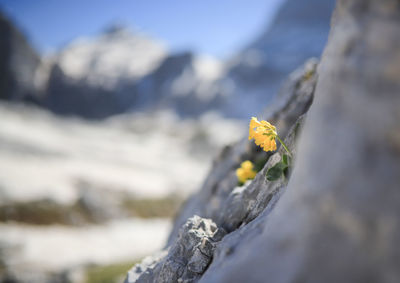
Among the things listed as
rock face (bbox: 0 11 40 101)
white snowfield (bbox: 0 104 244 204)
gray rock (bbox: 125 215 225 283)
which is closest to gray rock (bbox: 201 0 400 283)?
gray rock (bbox: 125 215 225 283)

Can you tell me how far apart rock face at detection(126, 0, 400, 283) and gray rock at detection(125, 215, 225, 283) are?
1.71m

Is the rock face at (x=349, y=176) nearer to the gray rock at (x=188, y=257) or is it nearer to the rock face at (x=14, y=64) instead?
the gray rock at (x=188, y=257)

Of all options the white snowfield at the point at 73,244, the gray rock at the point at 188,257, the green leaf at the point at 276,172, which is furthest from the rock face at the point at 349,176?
the white snowfield at the point at 73,244

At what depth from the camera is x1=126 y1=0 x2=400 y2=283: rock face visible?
220 centimetres

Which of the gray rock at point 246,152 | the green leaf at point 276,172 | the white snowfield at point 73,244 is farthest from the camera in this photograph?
the white snowfield at point 73,244

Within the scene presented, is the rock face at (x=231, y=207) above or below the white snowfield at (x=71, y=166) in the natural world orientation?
below

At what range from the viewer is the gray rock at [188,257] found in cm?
471

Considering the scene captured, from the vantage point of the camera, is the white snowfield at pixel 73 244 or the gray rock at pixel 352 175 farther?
the white snowfield at pixel 73 244

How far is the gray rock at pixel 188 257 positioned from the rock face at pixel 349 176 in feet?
5.63

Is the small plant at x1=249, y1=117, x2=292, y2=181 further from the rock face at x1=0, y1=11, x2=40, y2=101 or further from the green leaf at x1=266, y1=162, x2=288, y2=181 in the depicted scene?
the rock face at x1=0, y1=11, x2=40, y2=101

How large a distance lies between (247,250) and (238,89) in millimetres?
194996

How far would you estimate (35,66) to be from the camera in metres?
181

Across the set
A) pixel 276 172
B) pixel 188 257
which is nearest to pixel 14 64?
pixel 188 257

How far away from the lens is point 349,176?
236 cm
